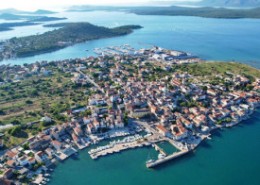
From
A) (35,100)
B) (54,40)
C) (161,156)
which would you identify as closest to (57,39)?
(54,40)

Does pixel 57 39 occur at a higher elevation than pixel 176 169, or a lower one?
higher

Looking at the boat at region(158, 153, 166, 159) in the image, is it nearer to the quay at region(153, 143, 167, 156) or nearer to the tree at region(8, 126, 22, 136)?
the quay at region(153, 143, 167, 156)

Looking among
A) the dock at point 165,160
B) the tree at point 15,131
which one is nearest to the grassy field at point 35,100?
the tree at point 15,131

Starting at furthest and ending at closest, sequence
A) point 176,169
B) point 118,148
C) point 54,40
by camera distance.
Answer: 1. point 54,40
2. point 118,148
3. point 176,169

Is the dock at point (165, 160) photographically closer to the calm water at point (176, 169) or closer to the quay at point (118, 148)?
the calm water at point (176, 169)

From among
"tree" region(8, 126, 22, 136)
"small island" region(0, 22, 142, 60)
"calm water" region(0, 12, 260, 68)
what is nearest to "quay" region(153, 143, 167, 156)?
"tree" region(8, 126, 22, 136)

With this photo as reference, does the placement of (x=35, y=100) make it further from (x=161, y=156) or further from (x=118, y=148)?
(x=161, y=156)
